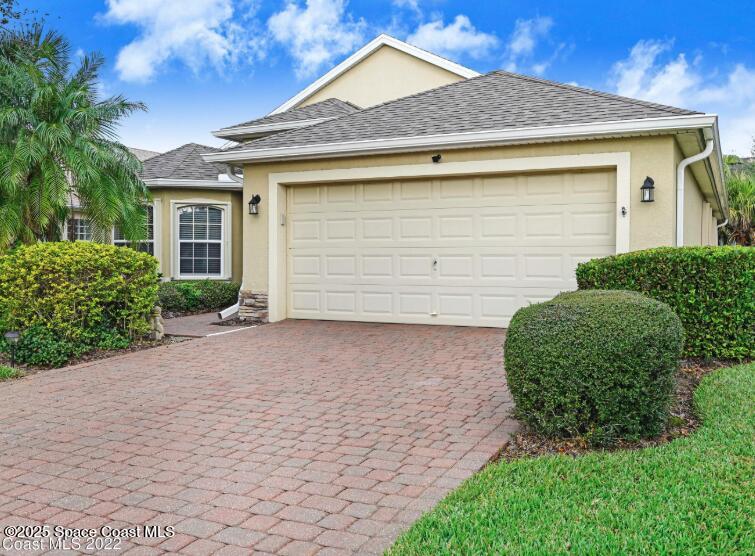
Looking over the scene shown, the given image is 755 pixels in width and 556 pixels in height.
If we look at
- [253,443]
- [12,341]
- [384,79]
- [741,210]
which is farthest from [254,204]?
[741,210]

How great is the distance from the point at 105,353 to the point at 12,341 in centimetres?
112

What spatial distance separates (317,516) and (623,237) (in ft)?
23.2

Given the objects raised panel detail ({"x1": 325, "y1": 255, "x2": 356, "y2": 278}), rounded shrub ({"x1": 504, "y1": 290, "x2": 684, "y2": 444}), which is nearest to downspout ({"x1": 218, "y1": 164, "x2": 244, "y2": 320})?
raised panel detail ({"x1": 325, "y1": 255, "x2": 356, "y2": 278})

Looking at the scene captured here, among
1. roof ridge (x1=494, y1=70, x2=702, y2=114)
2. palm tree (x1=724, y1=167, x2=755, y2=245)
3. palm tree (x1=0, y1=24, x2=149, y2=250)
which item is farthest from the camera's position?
palm tree (x1=724, y1=167, x2=755, y2=245)

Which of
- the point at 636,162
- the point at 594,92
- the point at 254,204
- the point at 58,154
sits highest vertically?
the point at 594,92

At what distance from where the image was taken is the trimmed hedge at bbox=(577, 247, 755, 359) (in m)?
6.95

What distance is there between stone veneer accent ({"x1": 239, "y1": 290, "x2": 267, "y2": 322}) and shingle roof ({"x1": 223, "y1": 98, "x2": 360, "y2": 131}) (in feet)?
17.1

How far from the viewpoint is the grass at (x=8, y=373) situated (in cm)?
733

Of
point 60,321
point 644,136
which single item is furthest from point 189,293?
point 644,136

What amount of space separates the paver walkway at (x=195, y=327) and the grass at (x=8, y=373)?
2.88 m

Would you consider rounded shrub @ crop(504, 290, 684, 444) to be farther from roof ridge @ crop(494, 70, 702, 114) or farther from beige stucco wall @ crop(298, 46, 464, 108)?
beige stucco wall @ crop(298, 46, 464, 108)

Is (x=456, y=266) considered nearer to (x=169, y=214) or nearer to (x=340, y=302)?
(x=340, y=302)

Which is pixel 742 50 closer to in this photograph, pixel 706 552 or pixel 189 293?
pixel 189 293

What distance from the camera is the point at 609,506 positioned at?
3.41 m
